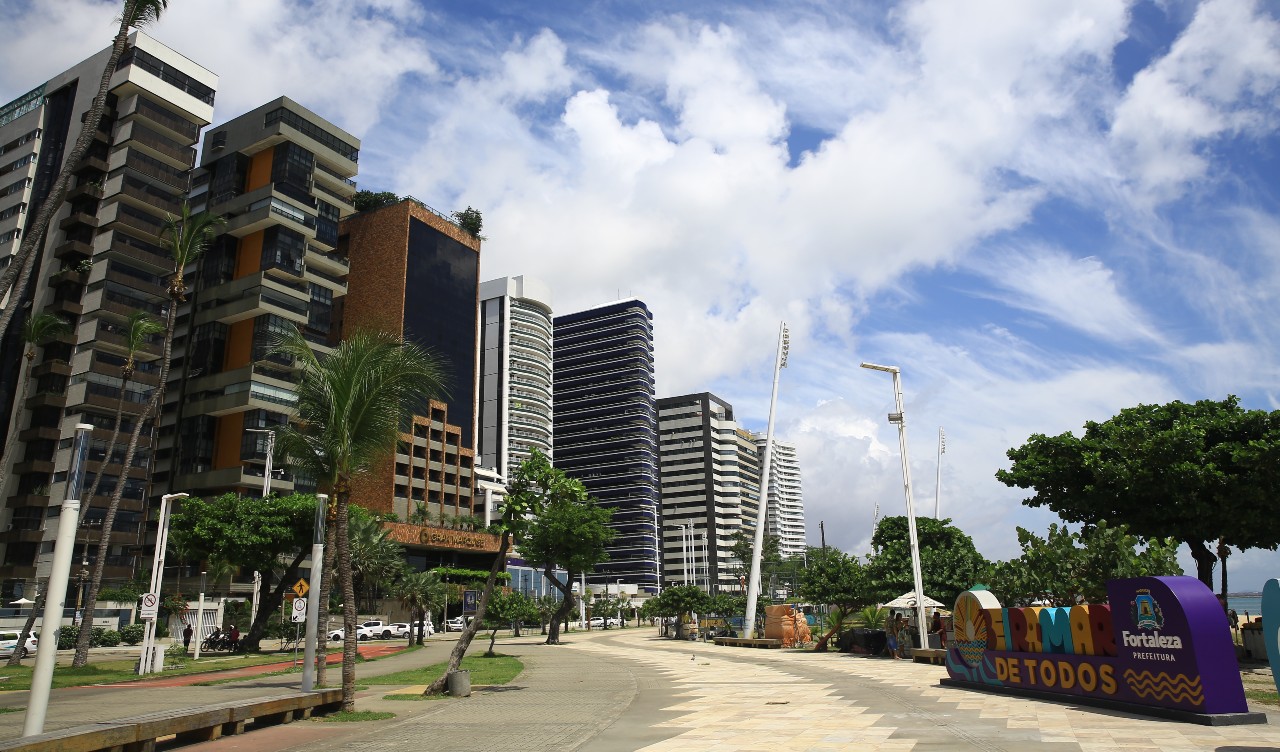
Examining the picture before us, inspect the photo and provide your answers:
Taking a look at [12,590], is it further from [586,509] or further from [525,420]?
[525,420]

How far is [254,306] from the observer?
73.9 meters

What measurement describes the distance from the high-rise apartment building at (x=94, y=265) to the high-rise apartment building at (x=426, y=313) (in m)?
26.1

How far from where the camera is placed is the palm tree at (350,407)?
60.4ft

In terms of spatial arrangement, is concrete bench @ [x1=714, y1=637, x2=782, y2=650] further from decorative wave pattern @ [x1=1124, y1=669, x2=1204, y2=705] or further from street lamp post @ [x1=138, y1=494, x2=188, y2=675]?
decorative wave pattern @ [x1=1124, y1=669, x2=1204, y2=705]

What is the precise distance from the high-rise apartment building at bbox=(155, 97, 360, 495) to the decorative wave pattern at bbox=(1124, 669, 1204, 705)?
68.2m

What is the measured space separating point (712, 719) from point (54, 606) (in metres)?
10.6

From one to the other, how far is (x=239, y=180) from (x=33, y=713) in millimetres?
83321

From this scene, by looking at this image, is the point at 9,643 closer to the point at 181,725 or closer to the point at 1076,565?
the point at 181,725

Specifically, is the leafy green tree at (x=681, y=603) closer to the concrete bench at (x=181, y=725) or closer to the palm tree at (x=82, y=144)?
the concrete bench at (x=181, y=725)

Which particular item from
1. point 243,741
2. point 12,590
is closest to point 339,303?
point 12,590

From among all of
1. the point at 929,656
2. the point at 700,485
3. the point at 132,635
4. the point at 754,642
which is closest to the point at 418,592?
the point at 132,635

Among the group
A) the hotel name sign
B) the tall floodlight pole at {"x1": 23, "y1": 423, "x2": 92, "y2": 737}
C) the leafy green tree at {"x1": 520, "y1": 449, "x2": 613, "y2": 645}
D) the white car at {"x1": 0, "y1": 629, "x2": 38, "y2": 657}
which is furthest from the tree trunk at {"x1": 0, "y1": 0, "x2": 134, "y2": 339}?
the hotel name sign

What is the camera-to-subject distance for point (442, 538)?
292 ft

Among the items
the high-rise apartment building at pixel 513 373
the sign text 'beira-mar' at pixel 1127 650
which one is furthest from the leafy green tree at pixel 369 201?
the sign text 'beira-mar' at pixel 1127 650
